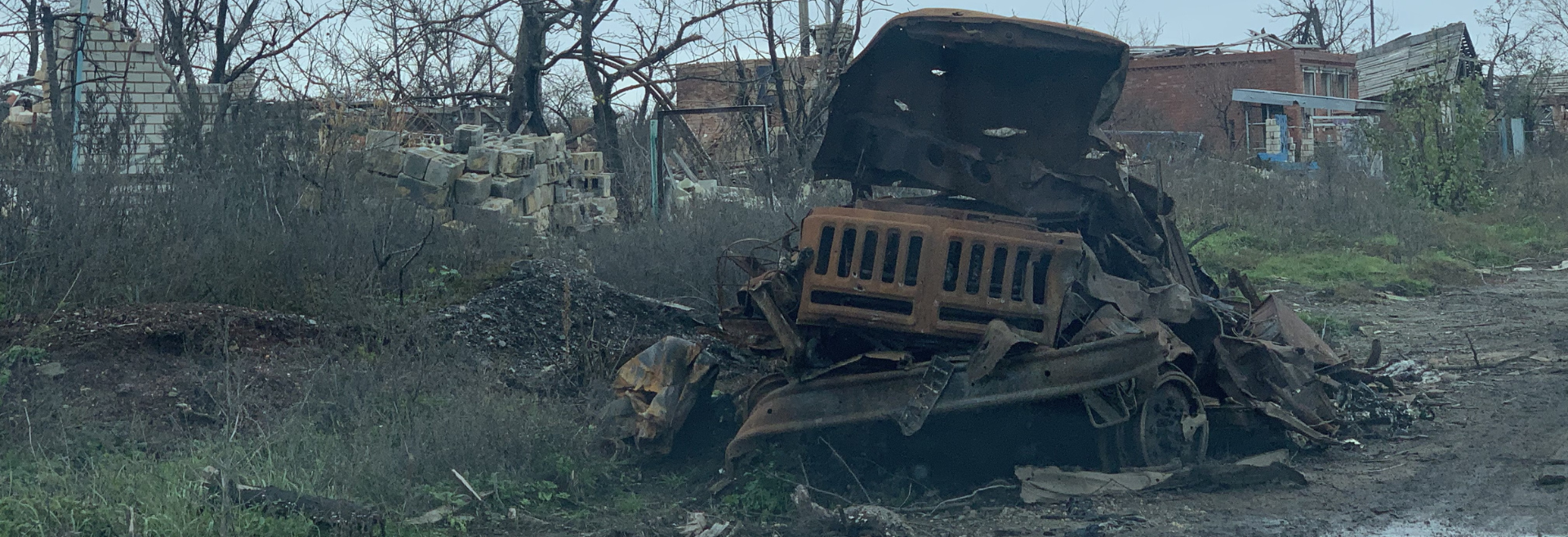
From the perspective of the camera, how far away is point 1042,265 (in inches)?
213

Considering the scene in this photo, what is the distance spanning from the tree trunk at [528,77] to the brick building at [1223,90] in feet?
70.5

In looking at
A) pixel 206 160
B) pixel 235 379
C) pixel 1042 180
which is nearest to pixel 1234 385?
pixel 1042 180

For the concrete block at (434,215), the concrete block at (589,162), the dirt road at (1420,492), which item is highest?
the concrete block at (589,162)

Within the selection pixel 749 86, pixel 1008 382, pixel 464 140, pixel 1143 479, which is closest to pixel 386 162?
pixel 464 140

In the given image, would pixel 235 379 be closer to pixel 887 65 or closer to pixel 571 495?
pixel 571 495

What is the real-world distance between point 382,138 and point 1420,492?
38.4 ft

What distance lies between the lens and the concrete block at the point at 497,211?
42.4 feet

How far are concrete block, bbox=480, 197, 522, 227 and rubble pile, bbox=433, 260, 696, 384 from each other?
12.5ft

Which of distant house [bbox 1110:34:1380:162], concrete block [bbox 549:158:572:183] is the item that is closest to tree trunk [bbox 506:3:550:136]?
concrete block [bbox 549:158:572:183]

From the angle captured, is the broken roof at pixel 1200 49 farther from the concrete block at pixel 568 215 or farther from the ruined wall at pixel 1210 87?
the concrete block at pixel 568 215

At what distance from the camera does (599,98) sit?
18.0m

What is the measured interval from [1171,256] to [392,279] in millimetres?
5886

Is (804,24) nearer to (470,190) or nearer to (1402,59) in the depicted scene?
(470,190)

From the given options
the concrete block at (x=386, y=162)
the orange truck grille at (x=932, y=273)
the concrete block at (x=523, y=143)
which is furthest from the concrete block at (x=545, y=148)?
the orange truck grille at (x=932, y=273)
